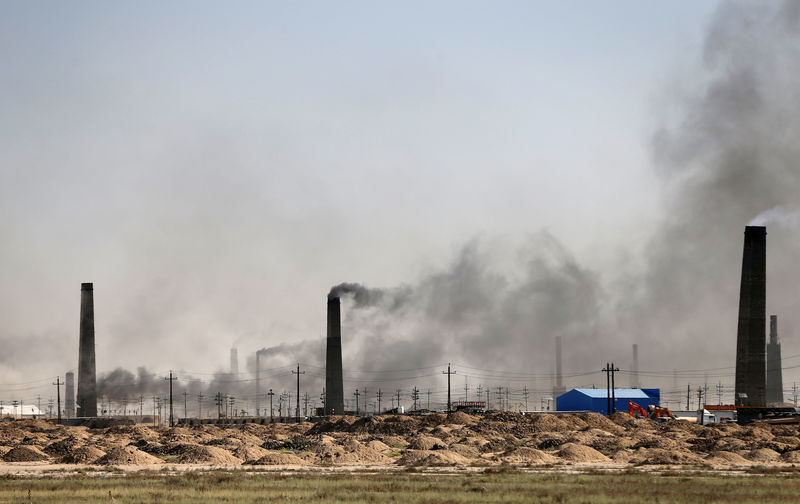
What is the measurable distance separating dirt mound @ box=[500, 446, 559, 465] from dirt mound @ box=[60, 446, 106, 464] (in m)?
30.7

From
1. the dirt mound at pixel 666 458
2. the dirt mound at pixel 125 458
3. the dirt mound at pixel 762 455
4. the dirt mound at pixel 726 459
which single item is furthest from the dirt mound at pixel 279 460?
the dirt mound at pixel 762 455

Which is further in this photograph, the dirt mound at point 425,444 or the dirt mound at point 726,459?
the dirt mound at point 425,444

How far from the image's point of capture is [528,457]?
66938mm

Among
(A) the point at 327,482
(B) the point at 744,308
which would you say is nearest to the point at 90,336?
(B) the point at 744,308

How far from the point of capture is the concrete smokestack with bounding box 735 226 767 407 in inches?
4889

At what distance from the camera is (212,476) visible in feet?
178

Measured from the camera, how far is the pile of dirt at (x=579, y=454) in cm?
6750

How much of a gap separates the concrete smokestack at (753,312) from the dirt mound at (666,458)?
204 ft

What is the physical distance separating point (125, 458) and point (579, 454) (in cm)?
3339

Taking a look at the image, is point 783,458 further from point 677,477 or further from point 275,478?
point 275,478

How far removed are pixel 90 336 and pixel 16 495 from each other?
111 meters

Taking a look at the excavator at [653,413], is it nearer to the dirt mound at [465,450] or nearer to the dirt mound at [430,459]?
the dirt mound at [465,450]

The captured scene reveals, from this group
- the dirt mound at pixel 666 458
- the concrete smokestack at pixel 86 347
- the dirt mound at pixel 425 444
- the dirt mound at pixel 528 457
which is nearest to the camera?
the dirt mound at pixel 666 458

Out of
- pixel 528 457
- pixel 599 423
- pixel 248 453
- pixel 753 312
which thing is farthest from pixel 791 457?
pixel 753 312
